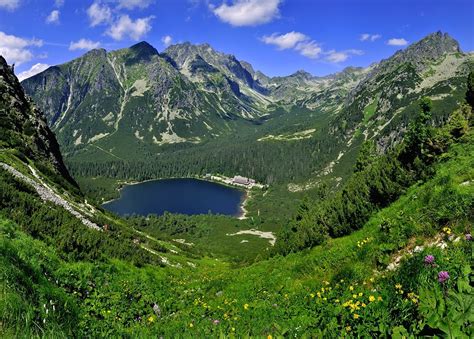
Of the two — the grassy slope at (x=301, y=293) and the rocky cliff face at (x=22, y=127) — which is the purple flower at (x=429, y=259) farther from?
the rocky cliff face at (x=22, y=127)

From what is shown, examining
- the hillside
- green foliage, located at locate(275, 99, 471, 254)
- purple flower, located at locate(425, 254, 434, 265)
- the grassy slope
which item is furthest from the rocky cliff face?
purple flower, located at locate(425, 254, 434, 265)

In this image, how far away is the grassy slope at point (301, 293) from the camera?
202 inches

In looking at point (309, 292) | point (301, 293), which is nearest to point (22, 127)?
point (301, 293)

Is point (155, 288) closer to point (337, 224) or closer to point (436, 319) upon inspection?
point (337, 224)

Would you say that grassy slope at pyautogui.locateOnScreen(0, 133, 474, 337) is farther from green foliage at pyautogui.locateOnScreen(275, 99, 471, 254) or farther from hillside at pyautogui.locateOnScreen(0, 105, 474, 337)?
green foliage at pyautogui.locateOnScreen(275, 99, 471, 254)

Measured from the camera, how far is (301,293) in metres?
12.7

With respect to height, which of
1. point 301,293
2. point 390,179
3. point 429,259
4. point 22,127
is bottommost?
point 301,293

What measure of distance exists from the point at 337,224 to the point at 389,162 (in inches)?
265

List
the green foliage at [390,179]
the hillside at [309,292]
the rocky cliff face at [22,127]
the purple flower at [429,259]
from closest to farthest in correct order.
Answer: the hillside at [309,292] → the purple flower at [429,259] → the green foliage at [390,179] → the rocky cliff face at [22,127]

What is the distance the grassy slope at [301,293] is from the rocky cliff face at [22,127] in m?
52.1

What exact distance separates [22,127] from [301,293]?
7817 cm

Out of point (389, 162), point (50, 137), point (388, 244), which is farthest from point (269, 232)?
point (388, 244)

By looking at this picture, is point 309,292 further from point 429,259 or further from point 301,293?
point 429,259

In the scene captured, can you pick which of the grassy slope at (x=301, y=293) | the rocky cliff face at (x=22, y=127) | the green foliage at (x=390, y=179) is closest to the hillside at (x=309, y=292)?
the grassy slope at (x=301, y=293)
